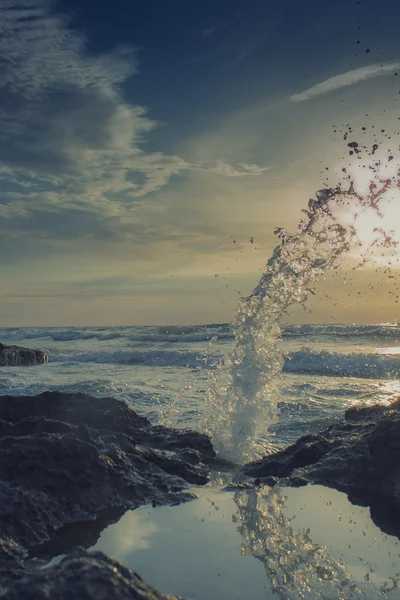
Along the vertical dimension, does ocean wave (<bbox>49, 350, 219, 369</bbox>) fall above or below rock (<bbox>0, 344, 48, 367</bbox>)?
below

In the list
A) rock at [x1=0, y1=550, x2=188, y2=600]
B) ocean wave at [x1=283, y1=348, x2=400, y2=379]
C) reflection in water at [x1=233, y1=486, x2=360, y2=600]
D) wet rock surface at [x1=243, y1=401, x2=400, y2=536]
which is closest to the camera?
rock at [x1=0, y1=550, x2=188, y2=600]

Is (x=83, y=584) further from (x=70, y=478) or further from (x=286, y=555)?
(x=70, y=478)

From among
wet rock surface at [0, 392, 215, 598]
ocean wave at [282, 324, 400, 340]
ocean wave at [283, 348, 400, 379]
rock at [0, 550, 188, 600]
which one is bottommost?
ocean wave at [283, 348, 400, 379]

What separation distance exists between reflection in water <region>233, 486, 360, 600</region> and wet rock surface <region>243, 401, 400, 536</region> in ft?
2.33

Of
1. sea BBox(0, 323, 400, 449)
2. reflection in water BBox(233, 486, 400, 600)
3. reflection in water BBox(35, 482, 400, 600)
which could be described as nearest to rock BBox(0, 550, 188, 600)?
reflection in water BBox(35, 482, 400, 600)

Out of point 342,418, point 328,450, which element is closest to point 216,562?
point 328,450

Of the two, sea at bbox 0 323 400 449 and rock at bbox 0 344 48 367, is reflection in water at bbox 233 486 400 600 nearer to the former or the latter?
sea at bbox 0 323 400 449

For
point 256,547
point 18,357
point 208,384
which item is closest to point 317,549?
point 256,547

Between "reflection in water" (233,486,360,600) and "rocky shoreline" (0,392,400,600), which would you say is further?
"reflection in water" (233,486,360,600)

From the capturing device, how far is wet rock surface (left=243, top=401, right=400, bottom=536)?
4.58m

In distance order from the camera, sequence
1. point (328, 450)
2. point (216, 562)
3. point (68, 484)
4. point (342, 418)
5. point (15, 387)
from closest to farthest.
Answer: point (216, 562) → point (68, 484) → point (328, 450) → point (342, 418) → point (15, 387)

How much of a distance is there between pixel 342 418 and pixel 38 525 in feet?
21.1

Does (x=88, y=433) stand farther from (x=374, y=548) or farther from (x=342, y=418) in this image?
(x=342, y=418)

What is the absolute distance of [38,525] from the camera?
3.85 m
